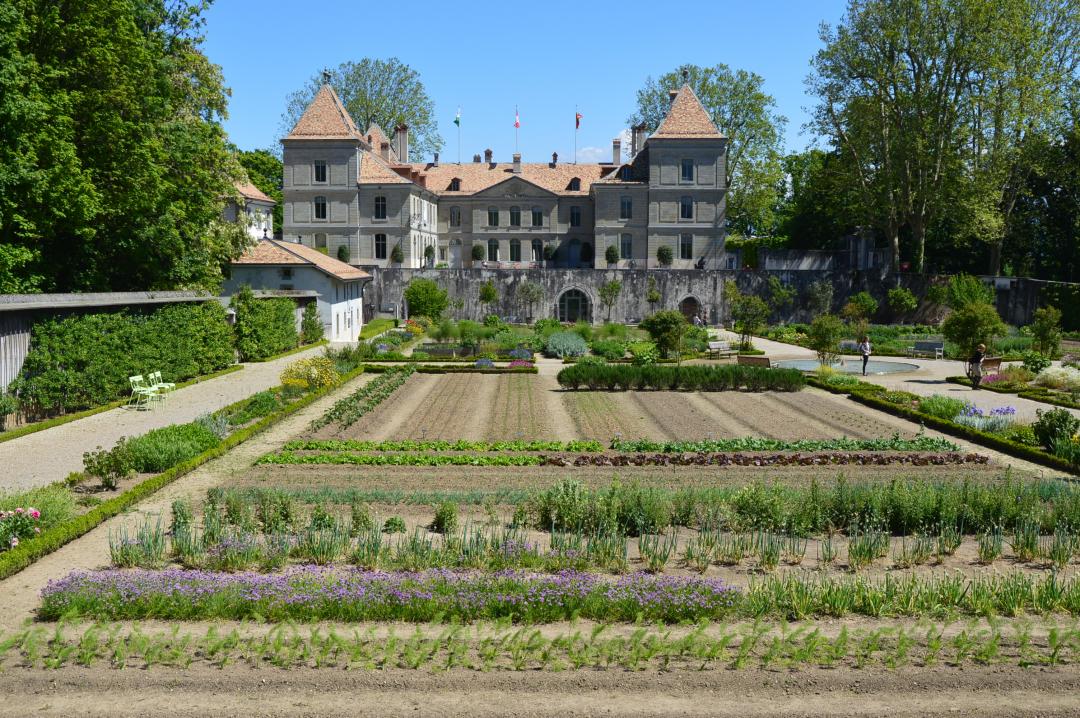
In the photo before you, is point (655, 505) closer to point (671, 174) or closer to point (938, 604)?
point (938, 604)

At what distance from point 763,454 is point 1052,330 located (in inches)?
875

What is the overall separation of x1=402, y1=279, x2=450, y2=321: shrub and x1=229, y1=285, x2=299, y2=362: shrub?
1323cm

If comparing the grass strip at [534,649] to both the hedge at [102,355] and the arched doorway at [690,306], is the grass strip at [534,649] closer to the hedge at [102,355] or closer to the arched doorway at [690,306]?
the hedge at [102,355]

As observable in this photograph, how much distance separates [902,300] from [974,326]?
2115 cm

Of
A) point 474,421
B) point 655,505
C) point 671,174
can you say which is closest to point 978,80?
point 671,174

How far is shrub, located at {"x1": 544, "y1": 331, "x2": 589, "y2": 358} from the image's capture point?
3638 cm

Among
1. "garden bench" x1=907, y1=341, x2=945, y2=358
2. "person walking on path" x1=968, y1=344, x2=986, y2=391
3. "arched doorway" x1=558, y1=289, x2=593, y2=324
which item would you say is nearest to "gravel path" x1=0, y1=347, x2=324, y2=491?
"person walking on path" x1=968, y1=344, x2=986, y2=391

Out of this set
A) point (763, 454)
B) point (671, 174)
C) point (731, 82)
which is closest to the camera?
point (763, 454)

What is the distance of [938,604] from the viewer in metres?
9.40

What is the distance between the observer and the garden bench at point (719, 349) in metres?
36.1

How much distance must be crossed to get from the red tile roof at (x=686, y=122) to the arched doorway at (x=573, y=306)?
1103 cm

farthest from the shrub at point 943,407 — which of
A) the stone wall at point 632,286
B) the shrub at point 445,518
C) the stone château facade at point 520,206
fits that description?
the stone château facade at point 520,206

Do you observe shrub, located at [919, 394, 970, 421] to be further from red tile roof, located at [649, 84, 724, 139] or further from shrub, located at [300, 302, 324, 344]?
red tile roof, located at [649, 84, 724, 139]

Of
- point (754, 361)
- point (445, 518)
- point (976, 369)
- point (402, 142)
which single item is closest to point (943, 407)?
point (976, 369)
